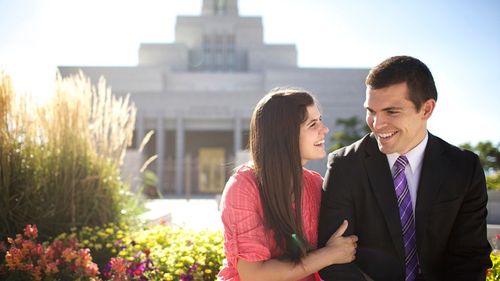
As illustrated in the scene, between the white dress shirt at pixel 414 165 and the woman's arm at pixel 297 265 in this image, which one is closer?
the woman's arm at pixel 297 265

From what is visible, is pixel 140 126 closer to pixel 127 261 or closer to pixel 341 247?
pixel 127 261

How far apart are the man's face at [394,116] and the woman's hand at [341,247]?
0.49 meters

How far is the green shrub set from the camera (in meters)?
4.93

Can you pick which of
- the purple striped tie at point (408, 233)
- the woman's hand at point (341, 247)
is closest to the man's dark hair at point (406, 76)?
the purple striped tie at point (408, 233)

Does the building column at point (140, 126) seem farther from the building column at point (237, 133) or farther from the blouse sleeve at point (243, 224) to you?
the blouse sleeve at point (243, 224)

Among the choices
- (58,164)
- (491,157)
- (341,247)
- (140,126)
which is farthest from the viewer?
(140,126)

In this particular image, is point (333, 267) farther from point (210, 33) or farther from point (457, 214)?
point (210, 33)

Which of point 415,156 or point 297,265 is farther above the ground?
point 415,156

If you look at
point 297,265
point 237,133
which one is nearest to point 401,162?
point 297,265

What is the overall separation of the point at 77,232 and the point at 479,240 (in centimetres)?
401

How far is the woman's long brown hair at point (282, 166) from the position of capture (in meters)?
2.35

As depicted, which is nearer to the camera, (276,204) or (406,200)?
(276,204)

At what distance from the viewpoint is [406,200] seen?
255 centimetres

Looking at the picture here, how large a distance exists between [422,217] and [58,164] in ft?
13.4
